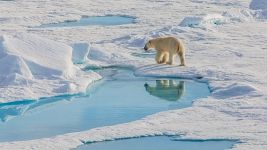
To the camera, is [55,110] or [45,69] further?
[45,69]

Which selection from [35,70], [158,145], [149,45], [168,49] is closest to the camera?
[158,145]

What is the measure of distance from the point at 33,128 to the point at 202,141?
2.20m

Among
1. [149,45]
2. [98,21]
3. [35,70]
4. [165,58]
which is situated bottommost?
[35,70]

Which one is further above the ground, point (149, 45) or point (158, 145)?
point (149, 45)

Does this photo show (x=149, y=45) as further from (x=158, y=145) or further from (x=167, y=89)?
(x=158, y=145)

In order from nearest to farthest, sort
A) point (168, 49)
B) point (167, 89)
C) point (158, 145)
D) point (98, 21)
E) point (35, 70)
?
point (158, 145) → point (167, 89) → point (35, 70) → point (168, 49) → point (98, 21)

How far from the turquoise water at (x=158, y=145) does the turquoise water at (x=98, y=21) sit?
36.3 feet

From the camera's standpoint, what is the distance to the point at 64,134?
8812mm

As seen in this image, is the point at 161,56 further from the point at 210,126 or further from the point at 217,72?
the point at 210,126

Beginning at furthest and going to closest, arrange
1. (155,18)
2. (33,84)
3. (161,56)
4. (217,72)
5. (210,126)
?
(155,18)
(161,56)
(217,72)
(33,84)
(210,126)

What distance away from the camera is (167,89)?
11.6 meters

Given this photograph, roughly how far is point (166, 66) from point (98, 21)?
7.48 metres

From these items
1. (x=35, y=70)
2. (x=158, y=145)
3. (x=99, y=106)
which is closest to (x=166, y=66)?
(x=35, y=70)

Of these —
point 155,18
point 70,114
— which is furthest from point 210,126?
point 155,18
